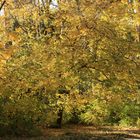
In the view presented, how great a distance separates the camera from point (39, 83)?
16.8 m

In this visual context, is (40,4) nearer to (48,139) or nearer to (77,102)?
(77,102)

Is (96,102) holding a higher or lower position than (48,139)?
higher

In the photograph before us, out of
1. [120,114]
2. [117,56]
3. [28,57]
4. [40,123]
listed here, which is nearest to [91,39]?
[117,56]

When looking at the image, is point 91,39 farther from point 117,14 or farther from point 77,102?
point 77,102

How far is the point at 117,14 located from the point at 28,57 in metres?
4.33

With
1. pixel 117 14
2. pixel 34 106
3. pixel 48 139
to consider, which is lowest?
pixel 48 139

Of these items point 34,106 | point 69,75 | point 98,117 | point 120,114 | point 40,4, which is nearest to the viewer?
point 34,106

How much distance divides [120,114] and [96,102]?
3.23 metres

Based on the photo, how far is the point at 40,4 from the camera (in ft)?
65.7

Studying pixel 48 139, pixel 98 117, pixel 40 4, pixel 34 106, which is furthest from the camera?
pixel 98 117

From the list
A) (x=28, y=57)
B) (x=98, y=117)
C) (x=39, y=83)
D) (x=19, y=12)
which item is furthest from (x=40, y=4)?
(x=98, y=117)

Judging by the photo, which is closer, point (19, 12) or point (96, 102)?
point (19, 12)

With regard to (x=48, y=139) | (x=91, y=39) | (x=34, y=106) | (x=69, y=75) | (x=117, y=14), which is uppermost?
(x=117, y=14)

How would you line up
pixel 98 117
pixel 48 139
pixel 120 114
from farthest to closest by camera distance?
pixel 120 114, pixel 98 117, pixel 48 139
